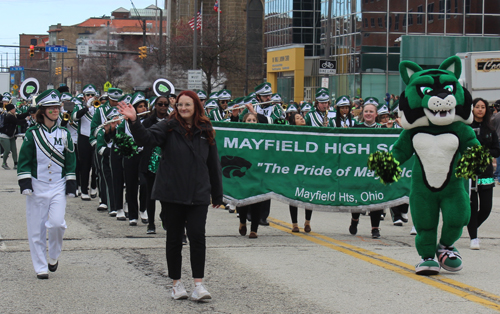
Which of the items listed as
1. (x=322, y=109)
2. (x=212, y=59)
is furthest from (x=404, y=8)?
(x=322, y=109)

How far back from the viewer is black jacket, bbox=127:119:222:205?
6320 millimetres

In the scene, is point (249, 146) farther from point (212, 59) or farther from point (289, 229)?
point (212, 59)

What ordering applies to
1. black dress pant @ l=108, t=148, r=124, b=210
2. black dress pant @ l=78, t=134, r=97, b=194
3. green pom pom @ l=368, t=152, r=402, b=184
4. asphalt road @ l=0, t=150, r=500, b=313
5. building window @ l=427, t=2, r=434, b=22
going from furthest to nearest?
building window @ l=427, t=2, r=434, b=22, black dress pant @ l=78, t=134, r=97, b=194, black dress pant @ l=108, t=148, r=124, b=210, green pom pom @ l=368, t=152, r=402, b=184, asphalt road @ l=0, t=150, r=500, b=313

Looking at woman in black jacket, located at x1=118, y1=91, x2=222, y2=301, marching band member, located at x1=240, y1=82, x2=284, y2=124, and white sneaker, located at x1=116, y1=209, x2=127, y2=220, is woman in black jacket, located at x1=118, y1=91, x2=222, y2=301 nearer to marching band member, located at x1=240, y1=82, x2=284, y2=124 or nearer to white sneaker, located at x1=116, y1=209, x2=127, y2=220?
white sneaker, located at x1=116, y1=209, x2=127, y2=220

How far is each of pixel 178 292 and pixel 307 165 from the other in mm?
4515

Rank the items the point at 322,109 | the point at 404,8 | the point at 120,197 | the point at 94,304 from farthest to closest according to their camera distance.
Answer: the point at 404,8, the point at 322,109, the point at 120,197, the point at 94,304

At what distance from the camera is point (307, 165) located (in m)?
10.6

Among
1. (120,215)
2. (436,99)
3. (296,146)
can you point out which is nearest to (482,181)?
(436,99)

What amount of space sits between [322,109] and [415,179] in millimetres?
5732

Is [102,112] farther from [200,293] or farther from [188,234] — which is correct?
[200,293]

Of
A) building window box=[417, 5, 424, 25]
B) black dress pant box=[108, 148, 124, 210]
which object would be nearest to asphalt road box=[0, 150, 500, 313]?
black dress pant box=[108, 148, 124, 210]

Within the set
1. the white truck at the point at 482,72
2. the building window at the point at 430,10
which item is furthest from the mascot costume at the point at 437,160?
the building window at the point at 430,10

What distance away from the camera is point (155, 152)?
10.1 meters

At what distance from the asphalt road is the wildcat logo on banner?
55cm
